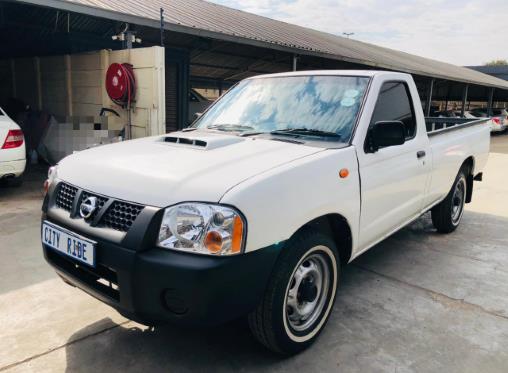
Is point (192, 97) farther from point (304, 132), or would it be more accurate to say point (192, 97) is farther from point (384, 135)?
point (384, 135)

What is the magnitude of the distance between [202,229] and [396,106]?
2326 mm

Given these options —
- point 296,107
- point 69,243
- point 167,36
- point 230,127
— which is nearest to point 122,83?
point 167,36

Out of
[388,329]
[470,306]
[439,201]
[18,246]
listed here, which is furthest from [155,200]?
[439,201]

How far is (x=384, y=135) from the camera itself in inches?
118

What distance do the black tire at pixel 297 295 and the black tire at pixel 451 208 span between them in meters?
2.72

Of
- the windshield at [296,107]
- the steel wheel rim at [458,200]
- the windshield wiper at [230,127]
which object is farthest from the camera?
the steel wheel rim at [458,200]

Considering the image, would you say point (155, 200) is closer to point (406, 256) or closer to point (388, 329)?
point (388, 329)

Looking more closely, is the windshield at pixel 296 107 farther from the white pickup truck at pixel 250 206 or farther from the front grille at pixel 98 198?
the front grille at pixel 98 198

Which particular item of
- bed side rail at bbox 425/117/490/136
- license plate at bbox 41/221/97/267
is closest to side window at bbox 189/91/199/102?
bed side rail at bbox 425/117/490/136

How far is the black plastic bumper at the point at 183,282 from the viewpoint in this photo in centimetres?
204

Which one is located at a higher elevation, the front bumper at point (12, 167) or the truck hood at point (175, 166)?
the truck hood at point (175, 166)

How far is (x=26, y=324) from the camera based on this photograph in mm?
2982

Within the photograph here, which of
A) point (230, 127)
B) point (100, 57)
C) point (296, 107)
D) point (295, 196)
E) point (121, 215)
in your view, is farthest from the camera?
point (100, 57)

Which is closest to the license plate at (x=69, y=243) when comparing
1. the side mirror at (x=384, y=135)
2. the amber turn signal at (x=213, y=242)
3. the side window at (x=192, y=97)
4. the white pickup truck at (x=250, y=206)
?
the white pickup truck at (x=250, y=206)
